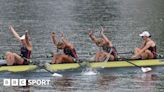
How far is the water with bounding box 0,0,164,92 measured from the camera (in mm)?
24875

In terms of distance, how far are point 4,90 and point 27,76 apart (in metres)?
2.36

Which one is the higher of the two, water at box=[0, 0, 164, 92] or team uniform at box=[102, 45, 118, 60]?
team uniform at box=[102, 45, 118, 60]

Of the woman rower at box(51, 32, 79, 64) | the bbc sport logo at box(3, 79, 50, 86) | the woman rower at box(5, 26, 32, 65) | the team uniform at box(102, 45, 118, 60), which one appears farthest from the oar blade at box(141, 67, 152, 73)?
the woman rower at box(5, 26, 32, 65)

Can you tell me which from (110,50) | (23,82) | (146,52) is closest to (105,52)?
(110,50)

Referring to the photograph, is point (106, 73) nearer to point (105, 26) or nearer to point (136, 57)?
point (136, 57)

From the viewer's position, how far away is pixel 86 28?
45.0m

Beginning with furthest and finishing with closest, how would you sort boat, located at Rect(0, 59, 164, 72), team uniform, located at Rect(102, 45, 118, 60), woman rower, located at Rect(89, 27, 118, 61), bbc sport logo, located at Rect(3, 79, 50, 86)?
team uniform, located at Rect(102, 45, 118, 60) < woman rower, located at Rect(89, 27, 118, 61) < boat, located at Rect(0, 59, 164, 72) < bbc sport logo, located at Rect(3, 79, 50, 86)

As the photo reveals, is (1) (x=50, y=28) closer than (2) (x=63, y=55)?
No

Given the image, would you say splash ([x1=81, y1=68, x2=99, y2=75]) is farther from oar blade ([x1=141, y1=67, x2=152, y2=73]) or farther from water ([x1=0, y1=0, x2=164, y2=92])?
oar blade ([x1=141, y1=67, x2=152, y2=73])

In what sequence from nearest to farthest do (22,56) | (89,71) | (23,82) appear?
(23,82), (22,56), (89,71)

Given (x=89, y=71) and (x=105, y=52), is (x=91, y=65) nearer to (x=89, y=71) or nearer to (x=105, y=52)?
(x=89, y=71)

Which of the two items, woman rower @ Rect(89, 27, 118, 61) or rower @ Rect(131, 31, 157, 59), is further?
rower @ Rect(131, 31, 157, 59)

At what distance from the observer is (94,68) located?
26656 mm

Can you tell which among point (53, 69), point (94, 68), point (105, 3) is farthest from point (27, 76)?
point (105, 3)
